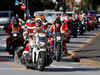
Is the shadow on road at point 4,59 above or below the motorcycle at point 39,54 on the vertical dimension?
below

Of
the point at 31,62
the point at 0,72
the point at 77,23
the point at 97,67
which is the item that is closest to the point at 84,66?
the point at 97,67

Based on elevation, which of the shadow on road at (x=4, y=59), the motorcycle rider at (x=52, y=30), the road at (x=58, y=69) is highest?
the motorcycle rider at (x=52, y=30)

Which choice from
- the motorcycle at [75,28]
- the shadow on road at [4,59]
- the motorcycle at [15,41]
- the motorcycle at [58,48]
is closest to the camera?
the motorcycle at [58,48]

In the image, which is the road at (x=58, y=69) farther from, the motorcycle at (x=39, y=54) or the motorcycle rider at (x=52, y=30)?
the motorcycle rider at (x=52, y=30)

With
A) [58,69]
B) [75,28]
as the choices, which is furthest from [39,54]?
[75,28]

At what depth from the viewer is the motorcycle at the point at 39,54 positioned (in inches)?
542

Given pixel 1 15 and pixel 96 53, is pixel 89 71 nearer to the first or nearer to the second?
pixel 96 53

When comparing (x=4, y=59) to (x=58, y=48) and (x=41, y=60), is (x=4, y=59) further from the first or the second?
(x=41, y=60)

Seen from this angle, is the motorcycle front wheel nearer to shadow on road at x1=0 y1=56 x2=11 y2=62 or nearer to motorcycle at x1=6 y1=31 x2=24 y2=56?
motorcycle at x1=6 y1=31 x2=24 y2=56

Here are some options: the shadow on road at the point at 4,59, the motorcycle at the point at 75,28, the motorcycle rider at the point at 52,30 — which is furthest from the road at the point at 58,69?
the motorcycle at the point at 75,28

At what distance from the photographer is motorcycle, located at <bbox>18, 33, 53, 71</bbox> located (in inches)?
542

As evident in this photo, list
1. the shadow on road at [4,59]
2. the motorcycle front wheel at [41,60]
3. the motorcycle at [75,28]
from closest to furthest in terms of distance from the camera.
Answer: the motorcycle front wheel at [41,60], the shadow on road at [4,59], the motorcycle at [75,28]

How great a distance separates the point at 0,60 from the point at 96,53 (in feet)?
15.6

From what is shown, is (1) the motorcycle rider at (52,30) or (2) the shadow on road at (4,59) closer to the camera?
(1) the motorcycle rider at (52,30)
